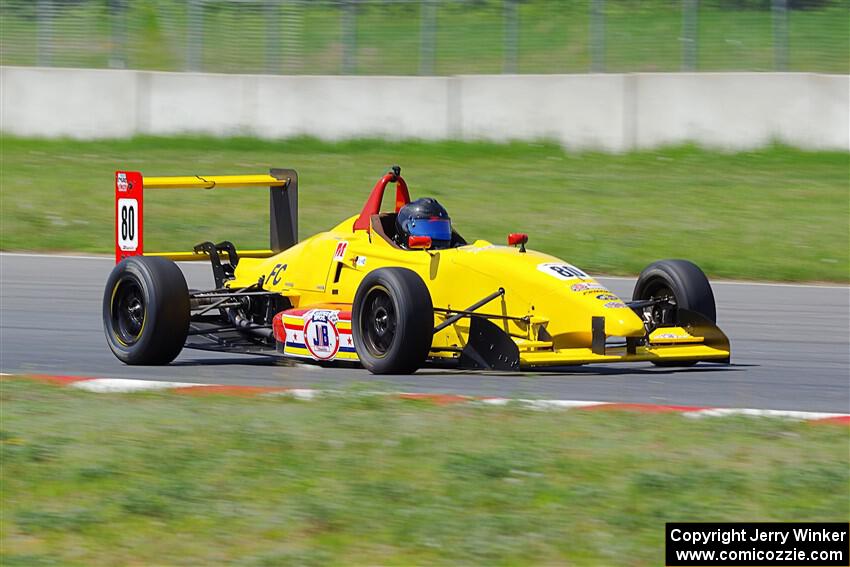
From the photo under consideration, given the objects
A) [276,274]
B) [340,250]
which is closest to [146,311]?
[276,274]

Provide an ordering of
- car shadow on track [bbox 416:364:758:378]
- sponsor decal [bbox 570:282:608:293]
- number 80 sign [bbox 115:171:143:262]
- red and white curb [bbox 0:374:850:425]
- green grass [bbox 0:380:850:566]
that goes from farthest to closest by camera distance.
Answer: number 80 sign [bbox 115:171:143:262] → car shadow on track [bbox 416:364:758:378] → sponsor decal [bbox 570:282:608:293] → red and white curb [bbox 0:374:850:425] → green grass [bbox 0:380:850:566]

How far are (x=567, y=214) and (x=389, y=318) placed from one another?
9.76 m

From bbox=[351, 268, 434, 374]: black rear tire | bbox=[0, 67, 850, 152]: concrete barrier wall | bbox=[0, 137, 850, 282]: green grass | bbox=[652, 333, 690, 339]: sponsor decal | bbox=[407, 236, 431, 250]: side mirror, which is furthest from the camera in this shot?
bbox=[0, 67, 850, 152]: concrete barrier wall

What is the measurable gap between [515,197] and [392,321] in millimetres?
10888

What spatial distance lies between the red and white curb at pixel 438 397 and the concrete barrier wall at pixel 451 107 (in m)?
13.4

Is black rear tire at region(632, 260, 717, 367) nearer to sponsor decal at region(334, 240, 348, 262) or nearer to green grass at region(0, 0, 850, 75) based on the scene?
sponsor decal at region(334, 240, 348, 262)

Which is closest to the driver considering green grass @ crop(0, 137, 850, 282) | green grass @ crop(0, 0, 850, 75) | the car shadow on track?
the car shadow on track

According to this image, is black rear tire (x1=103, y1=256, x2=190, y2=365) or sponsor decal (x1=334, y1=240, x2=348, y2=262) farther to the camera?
sponsor decal (x1=334, y1=240, x2=348, y2=262)

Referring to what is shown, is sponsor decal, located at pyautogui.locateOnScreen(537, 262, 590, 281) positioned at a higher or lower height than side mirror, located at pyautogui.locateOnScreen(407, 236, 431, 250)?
lower

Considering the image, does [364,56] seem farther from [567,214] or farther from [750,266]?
[750,266]

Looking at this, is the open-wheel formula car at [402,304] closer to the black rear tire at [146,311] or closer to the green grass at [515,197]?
the black rear tire at [146,311]

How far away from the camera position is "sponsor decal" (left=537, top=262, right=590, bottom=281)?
31.1 feet

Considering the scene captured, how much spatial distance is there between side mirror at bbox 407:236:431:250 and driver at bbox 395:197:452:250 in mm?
82

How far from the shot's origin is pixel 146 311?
33.1ft
